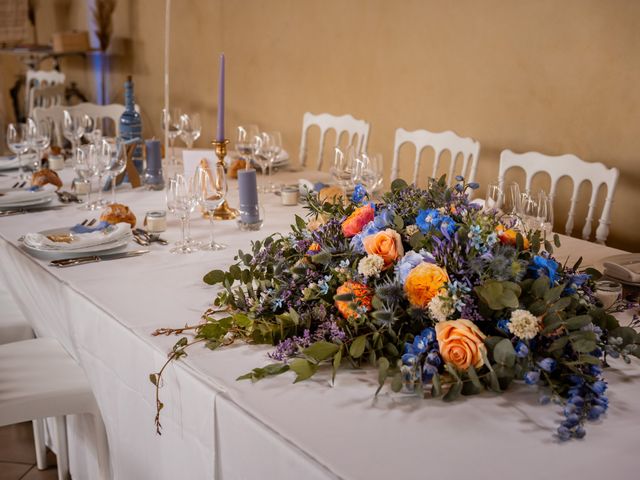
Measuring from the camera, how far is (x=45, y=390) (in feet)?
5.35

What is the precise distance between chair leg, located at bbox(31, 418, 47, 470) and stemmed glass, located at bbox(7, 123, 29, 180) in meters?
1.06

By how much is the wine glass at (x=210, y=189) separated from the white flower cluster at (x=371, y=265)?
79 centimetres

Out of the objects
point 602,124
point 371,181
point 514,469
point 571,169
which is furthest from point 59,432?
point 602,124

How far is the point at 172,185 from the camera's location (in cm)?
188

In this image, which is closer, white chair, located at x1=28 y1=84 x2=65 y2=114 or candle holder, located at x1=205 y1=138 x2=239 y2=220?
candle holder, located at x1=205 y1=138 x2=239 y2=220

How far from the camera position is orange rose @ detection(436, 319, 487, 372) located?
1.05m

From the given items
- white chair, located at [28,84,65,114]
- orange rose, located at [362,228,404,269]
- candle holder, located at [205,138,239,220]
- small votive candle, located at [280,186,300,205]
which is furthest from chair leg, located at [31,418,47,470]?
white chair, located at [28,84,65,114]

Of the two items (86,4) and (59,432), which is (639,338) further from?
(86,4)

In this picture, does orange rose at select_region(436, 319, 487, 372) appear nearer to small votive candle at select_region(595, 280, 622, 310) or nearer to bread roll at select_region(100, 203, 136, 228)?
small votive candle at select_region(595, 280, 622, 310)

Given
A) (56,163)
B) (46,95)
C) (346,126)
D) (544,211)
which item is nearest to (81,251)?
(544,211)

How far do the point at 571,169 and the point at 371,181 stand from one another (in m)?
0.78

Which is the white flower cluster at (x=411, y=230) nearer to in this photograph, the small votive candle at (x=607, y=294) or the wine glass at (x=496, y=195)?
the small votive candle at (x=607, y=294)

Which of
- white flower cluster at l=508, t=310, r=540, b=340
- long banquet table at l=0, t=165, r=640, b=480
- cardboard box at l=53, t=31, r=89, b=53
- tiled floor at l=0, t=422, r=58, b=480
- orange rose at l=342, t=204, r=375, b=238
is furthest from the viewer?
cardboard box at l=53, t=31, r=89, b=53

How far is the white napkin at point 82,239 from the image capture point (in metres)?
1.81
